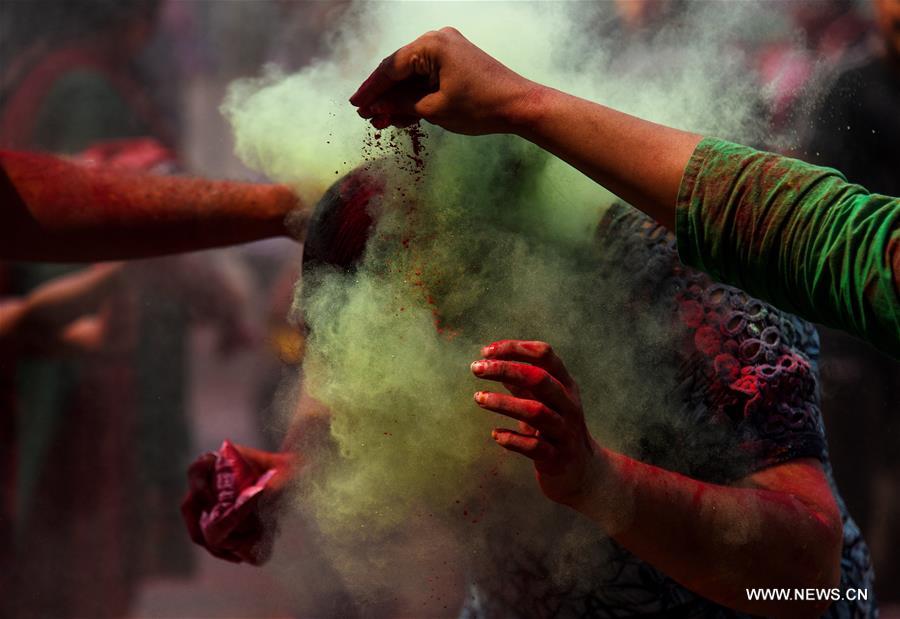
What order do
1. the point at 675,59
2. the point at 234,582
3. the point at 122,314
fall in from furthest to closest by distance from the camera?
1. the point at 122,314
2. the point at 234,582
3. the point at 675,59

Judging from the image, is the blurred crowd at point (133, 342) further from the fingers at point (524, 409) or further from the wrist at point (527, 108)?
the fingers at point (524, 409)

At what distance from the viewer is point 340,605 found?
43.7 inches

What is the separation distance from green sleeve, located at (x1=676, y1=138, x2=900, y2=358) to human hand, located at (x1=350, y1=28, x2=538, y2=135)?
0.19 metres

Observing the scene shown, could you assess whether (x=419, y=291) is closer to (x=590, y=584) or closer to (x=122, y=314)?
(x=590, y=584)

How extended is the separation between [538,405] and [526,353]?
1.8 inches

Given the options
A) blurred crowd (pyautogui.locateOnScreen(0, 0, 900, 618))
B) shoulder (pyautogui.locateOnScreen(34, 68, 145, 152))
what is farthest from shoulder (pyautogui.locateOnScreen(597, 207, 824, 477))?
Answer: shoulder (pyautogui.locateOnScreen(34, 68, 145, 152))

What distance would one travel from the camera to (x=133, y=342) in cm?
240

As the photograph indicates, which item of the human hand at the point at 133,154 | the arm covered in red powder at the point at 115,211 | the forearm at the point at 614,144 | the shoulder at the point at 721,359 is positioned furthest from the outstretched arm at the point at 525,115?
the human hand at the point at 133,154

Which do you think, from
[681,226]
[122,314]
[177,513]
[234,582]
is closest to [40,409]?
[122,314]

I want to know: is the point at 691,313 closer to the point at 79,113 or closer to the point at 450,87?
the point at 450,87

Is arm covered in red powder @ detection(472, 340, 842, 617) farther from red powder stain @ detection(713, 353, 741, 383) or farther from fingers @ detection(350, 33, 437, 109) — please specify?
fingers @ detection(350, 33, 437, 109)

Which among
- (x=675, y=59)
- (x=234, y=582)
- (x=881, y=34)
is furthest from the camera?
(x=234, y=582)

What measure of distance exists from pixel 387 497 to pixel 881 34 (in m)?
0.96

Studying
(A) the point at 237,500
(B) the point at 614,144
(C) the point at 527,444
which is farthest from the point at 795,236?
(A) the point at 237,500
